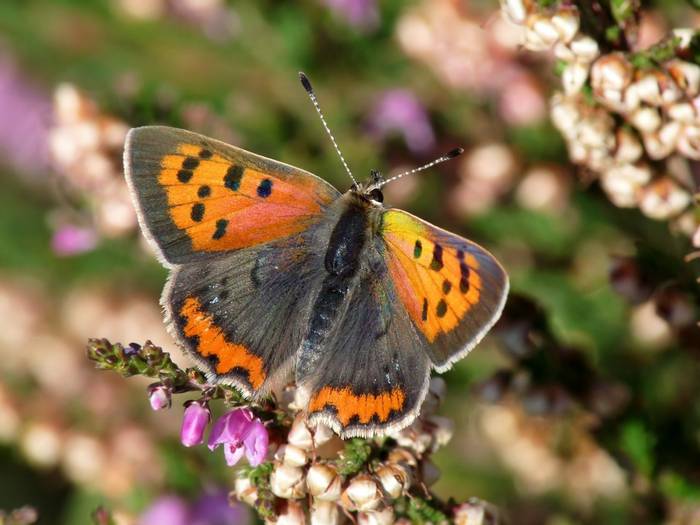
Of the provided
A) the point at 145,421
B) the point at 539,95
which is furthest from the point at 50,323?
the point at 539,95

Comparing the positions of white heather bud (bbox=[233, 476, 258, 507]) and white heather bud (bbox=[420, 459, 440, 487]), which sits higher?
white heather bud (bbox=[233, 476, 258, 507])

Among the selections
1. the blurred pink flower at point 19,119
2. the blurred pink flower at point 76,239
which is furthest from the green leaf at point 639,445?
the blurred pink flower at point 19,119

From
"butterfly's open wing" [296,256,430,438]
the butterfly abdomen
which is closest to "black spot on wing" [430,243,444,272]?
"butterfly's open wing" [296,256,430,438]

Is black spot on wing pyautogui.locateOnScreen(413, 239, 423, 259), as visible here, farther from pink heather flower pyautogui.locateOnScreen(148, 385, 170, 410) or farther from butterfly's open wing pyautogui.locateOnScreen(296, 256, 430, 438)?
pink heather flower pyautogui.locateOnScreen(148, 385, 170, 410)

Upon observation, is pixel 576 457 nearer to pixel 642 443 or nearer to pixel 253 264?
pixel 642 443

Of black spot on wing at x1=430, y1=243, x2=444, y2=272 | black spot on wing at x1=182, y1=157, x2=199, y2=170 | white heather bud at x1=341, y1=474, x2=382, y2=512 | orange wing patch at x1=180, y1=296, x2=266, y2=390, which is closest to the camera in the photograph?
white heather bud at x1=341, y1=474, x2=382, y2=512

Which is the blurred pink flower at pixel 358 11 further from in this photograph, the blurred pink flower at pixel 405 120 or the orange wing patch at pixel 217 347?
the orange wing patch at pixel 217 347

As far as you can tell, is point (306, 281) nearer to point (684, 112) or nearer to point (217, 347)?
point (217, 347)
